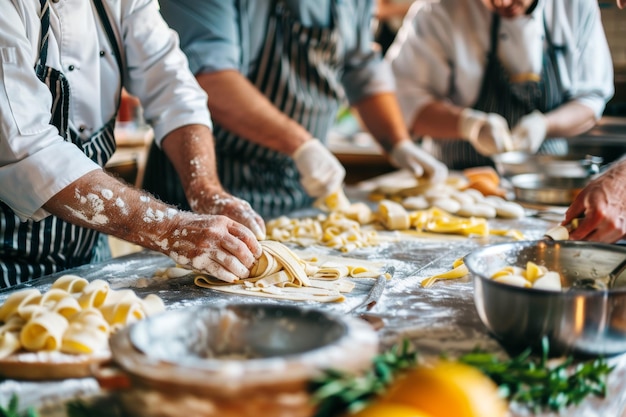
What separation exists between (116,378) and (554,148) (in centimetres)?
360

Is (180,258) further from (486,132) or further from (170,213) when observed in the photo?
(486,132)

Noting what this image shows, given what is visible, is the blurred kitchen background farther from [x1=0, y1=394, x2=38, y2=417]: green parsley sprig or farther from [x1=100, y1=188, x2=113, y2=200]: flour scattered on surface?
[x1=0, y1=394, x2=38, y2=417]: green parsley sprig

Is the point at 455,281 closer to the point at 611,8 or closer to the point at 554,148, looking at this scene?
the point at 554,148

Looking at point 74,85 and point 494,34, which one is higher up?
point 494,34

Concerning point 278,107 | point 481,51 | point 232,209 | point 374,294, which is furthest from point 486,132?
point 374,294

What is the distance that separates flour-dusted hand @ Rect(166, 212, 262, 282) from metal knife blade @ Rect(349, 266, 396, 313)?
1.14 ft

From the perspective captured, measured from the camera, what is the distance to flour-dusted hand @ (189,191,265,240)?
6.46ft

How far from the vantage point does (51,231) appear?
210 centimetres

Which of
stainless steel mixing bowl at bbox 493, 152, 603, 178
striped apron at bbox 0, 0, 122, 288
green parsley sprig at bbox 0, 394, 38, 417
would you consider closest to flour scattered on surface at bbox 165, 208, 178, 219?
striped apron at bbox 0, 0, 122, 288

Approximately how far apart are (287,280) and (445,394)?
92 centimetres

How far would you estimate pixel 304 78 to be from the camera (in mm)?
3152

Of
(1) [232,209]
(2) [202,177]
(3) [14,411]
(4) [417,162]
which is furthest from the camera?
(4) [417,162]

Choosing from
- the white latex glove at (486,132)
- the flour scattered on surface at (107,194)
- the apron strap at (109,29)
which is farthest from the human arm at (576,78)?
the flour scattered on surface at (107,194)

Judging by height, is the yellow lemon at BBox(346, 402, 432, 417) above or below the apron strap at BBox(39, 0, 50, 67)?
below
